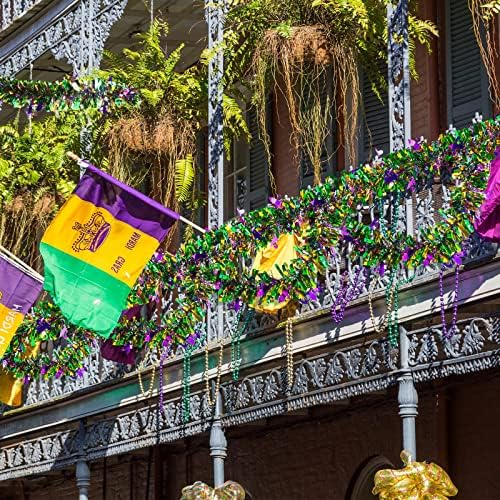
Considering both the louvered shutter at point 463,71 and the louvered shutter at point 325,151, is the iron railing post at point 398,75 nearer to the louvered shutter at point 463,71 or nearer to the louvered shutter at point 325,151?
the louvered shutter at point 463,71

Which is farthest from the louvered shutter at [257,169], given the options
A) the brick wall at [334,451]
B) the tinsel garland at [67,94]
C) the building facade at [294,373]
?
the brick wall at [334,451]

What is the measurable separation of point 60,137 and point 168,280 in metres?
3.92

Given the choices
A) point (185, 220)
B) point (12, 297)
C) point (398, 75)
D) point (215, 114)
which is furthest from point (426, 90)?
point (12, 297)

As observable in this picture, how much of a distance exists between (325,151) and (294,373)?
3.56 m

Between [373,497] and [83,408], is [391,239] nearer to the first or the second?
[373,497]

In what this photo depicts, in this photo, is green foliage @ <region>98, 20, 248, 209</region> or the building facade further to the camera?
green foliage @ <region>98, 20, 248, 209</region>

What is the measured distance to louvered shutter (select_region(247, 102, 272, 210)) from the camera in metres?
17.6

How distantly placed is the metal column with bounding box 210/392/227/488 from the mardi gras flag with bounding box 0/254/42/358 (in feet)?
7.69

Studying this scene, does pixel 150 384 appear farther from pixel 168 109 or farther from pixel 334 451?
pixel 168 109

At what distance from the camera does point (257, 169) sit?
1781cm

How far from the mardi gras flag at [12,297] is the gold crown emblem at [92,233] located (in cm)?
154

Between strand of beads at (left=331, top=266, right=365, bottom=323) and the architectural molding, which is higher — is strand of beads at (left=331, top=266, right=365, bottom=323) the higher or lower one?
the lower one

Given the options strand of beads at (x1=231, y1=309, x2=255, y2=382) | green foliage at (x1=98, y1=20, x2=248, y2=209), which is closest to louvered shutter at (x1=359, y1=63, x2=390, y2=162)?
green foliage at (x1=98, y1=20, x2=248, y2=209)

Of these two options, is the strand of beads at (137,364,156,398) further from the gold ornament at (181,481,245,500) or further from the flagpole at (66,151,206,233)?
the gold ornament at (181,481,245,500)
